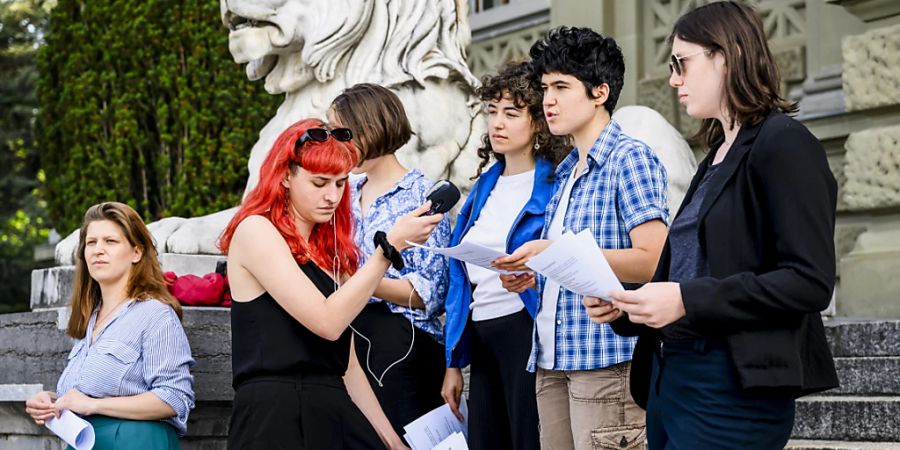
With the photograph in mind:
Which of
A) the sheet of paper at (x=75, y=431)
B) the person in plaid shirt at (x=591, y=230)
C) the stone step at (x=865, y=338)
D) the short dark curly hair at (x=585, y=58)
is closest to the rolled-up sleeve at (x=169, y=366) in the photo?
the sheet of paper at (x=75, y=431)

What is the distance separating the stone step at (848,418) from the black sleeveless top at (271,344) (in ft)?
7.09

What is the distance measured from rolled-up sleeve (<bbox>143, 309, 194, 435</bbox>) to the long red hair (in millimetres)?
959

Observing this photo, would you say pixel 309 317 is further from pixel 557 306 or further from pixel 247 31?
pixel 247 31

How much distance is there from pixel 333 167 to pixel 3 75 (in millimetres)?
16692

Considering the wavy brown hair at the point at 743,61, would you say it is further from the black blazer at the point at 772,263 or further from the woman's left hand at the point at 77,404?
the woman's left hand at the point at 77,404

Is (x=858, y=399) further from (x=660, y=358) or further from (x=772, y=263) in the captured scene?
(x=772, y=263)

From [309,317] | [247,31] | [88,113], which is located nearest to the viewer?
[309,317]

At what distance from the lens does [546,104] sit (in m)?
3.90

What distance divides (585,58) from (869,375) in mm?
1943

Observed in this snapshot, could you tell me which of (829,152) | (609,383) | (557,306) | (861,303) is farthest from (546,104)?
(829,152)

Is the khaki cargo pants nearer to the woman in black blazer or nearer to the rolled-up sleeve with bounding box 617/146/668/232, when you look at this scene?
the rolled-up sleeve with bounding box 617/146/668/232

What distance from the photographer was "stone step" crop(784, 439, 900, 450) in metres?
4.50

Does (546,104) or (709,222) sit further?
(546,104)

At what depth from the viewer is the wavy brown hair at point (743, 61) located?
9.64 ft
